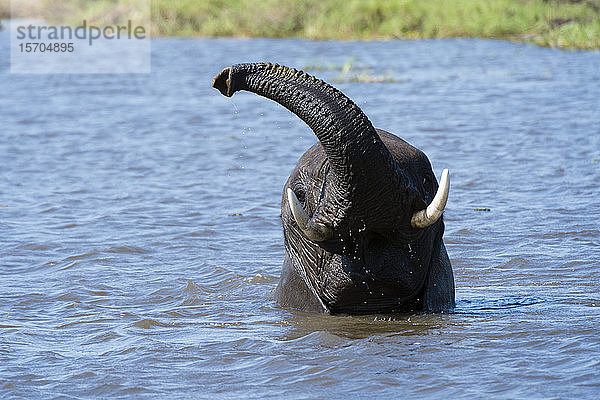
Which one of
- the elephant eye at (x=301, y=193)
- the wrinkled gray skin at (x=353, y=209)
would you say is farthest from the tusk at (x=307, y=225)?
the elephant eye at (x=301, y=193)

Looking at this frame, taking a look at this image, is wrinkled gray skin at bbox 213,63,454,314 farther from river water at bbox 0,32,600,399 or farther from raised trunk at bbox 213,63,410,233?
river water at bbox 0,32,600,399

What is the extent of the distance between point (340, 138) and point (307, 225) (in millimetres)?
555

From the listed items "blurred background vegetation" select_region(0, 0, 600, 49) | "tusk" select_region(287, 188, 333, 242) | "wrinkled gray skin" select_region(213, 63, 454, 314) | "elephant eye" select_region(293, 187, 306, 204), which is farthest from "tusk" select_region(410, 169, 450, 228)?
"blurred background vegetation" select_region(0, 0, 600, 49)

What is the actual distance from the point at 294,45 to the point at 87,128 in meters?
17.5

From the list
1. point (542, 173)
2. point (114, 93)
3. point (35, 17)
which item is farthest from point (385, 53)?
point (35, 17)

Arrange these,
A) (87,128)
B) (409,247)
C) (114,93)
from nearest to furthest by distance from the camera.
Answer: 1. (409,247)
2. (87,128)
3. (114,93)

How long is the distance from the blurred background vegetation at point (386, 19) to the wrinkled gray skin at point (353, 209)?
23.3 metres

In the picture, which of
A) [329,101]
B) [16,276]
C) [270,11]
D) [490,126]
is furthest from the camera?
[270,11]

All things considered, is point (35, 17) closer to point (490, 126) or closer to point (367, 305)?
point (490, 126)

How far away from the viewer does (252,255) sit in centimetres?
888

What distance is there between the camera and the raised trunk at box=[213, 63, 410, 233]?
504 cm

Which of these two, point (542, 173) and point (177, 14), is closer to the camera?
point (542, 173)

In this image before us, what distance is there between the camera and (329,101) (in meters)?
5.09

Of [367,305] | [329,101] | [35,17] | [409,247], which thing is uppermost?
[329,101]
